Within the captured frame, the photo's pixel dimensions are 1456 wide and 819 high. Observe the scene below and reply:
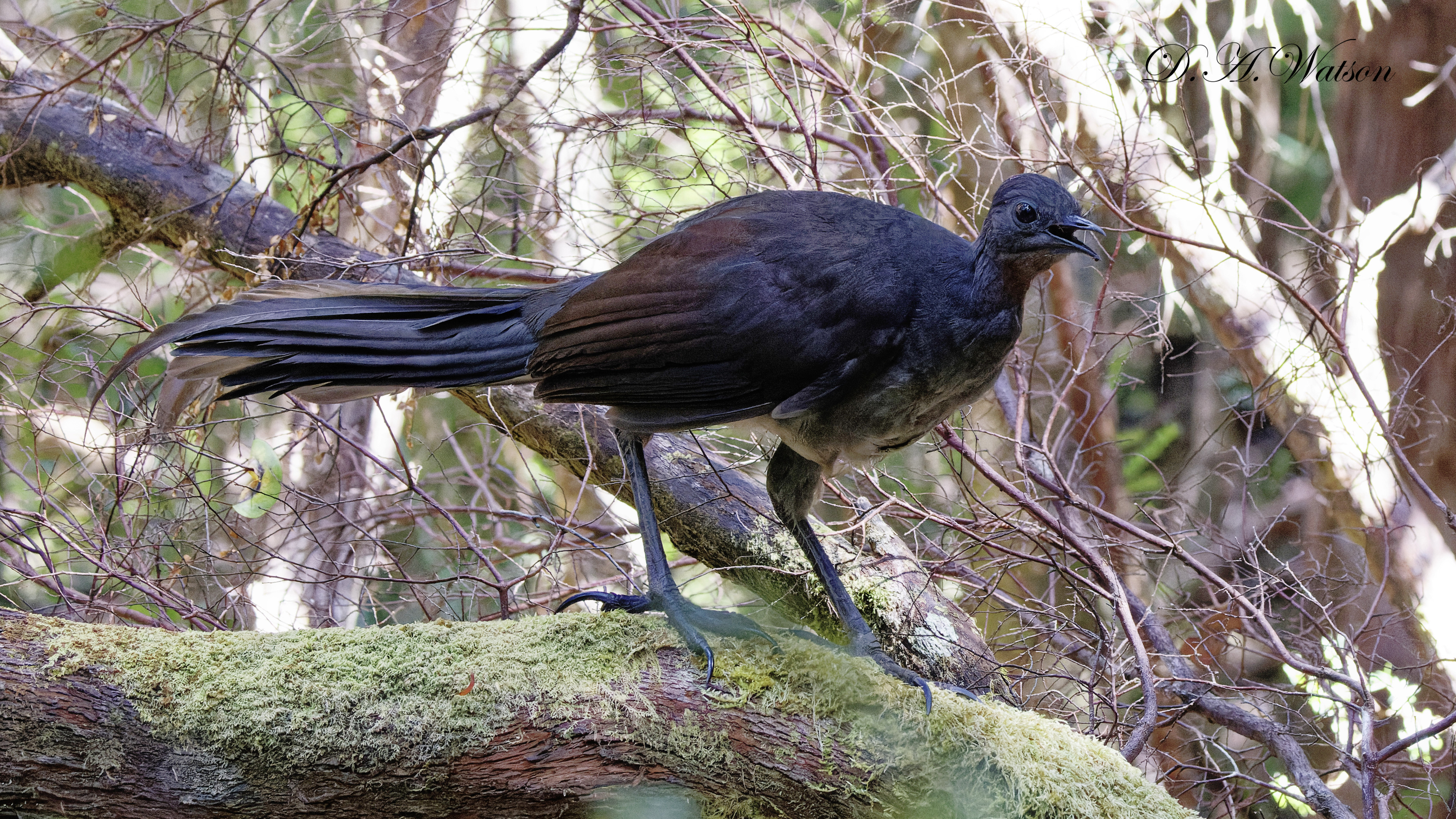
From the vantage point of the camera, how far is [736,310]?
1919 millimetres

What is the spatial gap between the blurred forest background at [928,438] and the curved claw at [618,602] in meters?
0.39

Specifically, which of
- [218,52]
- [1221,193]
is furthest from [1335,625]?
[218,52]

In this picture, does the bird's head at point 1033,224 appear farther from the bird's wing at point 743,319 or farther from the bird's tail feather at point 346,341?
the bird's tail feather at point 346,341

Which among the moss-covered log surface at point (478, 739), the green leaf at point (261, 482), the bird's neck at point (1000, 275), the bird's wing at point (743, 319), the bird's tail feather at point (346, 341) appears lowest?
the moss-covered log surface at point (478, 739)

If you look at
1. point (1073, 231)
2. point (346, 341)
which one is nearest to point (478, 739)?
point (346, 341)

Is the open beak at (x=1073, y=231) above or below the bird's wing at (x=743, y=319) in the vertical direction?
below

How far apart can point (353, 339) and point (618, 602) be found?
809 millimetres

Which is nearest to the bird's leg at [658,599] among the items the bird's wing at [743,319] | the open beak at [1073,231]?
the bird's wing at [743,319]

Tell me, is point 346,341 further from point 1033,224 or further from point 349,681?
point 1033,224

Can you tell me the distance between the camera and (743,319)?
1.91 m

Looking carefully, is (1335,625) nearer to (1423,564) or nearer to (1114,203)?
(1423,564)

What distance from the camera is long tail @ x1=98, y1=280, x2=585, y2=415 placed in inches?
76.9

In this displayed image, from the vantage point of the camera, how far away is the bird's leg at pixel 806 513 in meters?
2.23

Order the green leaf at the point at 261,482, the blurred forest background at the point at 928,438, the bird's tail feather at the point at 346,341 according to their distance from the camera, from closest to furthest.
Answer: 1. the bird's tail feather at the point at 346,341
2. the blurred forest background at the point at 928,438
3. the green leaf at the point at 261,482
